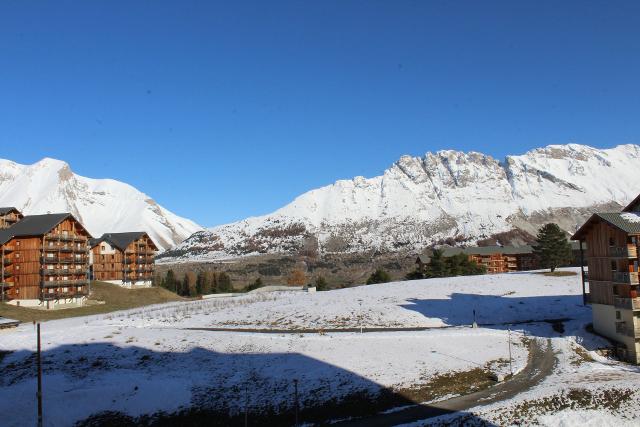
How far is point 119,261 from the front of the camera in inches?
4818

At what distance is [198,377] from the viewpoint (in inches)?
1641

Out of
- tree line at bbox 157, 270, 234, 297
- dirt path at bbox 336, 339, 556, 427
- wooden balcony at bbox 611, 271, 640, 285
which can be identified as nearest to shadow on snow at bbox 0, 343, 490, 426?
dirt path at bbox 336, 339, 556, 427

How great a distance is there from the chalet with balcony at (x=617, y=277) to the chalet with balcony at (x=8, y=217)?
97.7 meters

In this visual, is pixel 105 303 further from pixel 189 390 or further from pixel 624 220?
pixel 624 220

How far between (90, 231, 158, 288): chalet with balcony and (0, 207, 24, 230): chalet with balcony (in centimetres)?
2059

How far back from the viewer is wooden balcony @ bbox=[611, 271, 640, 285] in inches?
1863

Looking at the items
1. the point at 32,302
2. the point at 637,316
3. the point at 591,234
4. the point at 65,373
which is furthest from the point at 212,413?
the point at 32,302

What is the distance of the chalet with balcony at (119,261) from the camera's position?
121875 millimetres

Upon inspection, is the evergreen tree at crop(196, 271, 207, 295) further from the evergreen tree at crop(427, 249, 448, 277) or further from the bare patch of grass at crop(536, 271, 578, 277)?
the bare patch of grass at crop(536, 271, 578, 277)

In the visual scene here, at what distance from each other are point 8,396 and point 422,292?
56.8 meters

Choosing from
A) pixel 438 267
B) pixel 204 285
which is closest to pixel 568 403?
pixel 438 267

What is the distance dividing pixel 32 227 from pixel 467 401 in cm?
8255

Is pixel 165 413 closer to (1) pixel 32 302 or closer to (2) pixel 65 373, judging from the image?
(2) pixel 65 373

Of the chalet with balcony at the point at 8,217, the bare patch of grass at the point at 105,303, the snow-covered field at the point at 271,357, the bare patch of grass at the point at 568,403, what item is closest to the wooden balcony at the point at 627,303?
the snow-covered field at the point at 271,357
